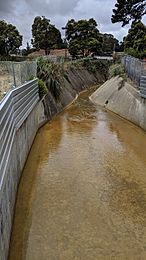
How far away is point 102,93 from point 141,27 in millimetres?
10686

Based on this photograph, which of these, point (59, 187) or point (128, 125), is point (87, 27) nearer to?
point (128, 125)

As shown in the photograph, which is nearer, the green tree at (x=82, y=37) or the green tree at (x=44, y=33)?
the green tree at (x=82, y=37)

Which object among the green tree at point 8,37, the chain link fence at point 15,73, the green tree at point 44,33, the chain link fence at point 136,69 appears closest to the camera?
the chain link fence at point 15,73

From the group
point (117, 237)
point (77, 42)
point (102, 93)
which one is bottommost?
point (117, 237)

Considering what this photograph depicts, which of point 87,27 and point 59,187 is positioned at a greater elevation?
point 87,27

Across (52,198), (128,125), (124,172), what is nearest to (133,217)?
(52,198)

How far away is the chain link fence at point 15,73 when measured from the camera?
10.9 metres

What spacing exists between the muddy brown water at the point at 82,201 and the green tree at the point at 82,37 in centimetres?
2856

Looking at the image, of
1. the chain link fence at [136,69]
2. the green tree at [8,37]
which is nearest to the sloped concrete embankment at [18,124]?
the chain link fence at [136,69]

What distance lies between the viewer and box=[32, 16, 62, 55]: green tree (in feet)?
140

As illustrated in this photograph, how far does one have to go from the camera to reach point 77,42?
36.5 metres

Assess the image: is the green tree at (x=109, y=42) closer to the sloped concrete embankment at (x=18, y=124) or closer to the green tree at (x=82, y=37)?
the green tree at (x=82, y=37)

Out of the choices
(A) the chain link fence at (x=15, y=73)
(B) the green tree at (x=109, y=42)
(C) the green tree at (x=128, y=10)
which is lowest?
(A) the chain link fence at (x=15, y=73)

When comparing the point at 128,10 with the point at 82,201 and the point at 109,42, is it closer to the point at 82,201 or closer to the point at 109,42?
the point at 82,201
